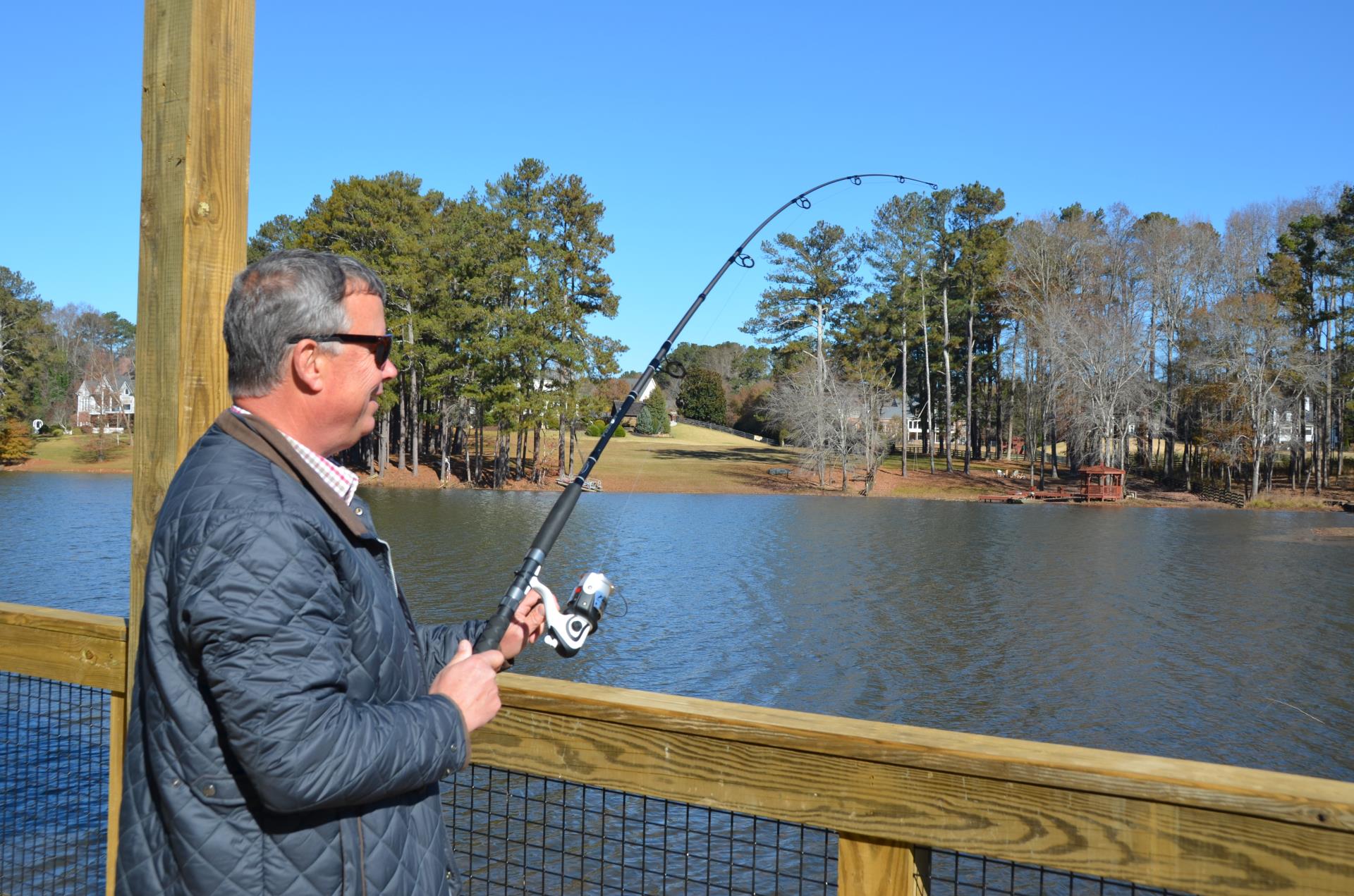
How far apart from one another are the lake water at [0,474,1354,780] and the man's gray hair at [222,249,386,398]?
10902 mm

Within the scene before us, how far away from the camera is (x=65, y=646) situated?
8.90ft

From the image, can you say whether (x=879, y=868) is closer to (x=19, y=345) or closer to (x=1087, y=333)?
(x=1087, y=333)

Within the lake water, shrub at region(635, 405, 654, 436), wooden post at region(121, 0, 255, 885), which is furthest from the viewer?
shrub at region(635, 405, 654, 436)

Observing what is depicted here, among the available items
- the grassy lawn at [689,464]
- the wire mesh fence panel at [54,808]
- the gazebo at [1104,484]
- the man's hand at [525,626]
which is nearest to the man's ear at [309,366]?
the man's hand at [525,626]

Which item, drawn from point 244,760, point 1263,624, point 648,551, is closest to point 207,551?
point 244,760

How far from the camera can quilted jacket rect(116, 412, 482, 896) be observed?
1483mm

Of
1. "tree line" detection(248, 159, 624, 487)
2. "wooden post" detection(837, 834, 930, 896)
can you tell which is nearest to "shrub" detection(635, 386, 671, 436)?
"tree line" detection(248, 159, 624, 487)

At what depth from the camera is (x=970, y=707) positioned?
42.4 feet

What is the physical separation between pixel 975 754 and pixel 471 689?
823mm

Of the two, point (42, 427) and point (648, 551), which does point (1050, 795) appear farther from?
point (42, 427)

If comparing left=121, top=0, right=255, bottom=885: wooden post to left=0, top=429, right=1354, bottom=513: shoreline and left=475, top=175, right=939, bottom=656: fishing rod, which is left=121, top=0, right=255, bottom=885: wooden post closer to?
left=475, top=175, right=939, bottom=656: fishing rod

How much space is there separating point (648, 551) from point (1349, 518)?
2657cm

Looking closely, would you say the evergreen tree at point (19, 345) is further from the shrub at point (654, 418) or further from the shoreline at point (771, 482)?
the shrub at point (654, 418)

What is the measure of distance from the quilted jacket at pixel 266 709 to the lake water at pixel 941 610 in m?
10.8
